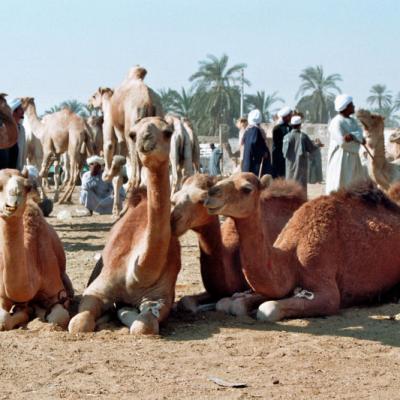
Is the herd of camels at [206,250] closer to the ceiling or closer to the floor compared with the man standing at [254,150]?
closer to the floor

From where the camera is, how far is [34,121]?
2342 centimetres

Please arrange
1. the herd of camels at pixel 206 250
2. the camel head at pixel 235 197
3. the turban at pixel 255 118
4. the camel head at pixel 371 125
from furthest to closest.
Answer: the turban at pixel 255 118
the camel head at pixel 371 125
the camel head at pixel 235 197
the herd of camels at pixel 206 250

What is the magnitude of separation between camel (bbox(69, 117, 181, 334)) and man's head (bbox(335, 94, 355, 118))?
15.2 feet

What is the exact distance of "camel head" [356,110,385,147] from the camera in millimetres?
11672

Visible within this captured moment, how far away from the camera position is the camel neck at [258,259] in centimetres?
614

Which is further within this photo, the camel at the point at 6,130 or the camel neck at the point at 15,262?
the camel at the point at 6,130

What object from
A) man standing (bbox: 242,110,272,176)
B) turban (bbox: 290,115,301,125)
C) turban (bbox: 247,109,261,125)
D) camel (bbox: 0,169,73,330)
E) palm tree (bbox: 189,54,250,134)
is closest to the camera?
camel (bbox: 0,169,73,330)

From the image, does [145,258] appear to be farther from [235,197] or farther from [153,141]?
[153,141]

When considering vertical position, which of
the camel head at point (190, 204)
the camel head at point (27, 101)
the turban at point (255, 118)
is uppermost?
the camel head at point (27, 101)

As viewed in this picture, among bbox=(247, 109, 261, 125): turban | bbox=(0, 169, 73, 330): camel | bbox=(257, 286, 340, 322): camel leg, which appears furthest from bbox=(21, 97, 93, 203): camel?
bbox=(257, 286, 340, 322): camel leg

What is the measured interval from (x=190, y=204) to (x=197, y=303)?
98 cm

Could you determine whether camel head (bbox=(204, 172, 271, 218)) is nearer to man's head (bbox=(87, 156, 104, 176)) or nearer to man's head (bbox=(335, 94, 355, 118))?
man's head (bbox=(335, 94, 355, 118))

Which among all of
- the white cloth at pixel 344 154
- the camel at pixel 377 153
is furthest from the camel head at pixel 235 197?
the camel at pixel 377 153

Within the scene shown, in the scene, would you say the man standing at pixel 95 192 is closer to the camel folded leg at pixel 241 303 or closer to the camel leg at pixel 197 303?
the camel leg at pixel 197 303
